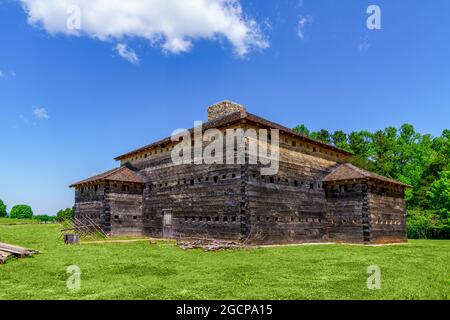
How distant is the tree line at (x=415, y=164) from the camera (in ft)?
132

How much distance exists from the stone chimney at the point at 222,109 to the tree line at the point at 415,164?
26753 millimetres

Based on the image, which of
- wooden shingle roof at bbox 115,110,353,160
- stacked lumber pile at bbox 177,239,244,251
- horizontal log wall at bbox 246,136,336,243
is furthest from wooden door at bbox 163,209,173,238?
horizontal log wall at bbox 246,136,336,243

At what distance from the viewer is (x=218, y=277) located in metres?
10.9

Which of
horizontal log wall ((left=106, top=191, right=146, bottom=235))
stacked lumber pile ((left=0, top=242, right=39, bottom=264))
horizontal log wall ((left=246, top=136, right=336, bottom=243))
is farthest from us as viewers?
horizontal log wall ((left=106, top=191, right=146, bottom=235))

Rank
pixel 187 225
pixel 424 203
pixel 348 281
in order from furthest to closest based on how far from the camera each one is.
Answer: pixel 424 203, pixel 187 225, pixel 348 281

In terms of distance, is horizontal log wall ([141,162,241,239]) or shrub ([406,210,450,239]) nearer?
horizontal log wall ([141,162,241,239])

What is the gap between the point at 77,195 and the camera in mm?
32719

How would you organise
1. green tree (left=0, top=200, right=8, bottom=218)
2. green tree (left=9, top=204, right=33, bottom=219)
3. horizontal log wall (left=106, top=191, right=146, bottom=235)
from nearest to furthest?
1. horizontal log wall (left=106, top=191, right=146, bottom=235)
2. green tree (left=0, top=200, right=8, bottom=218)
3. green tree (left=9, top=204, right=33, bottom=219)

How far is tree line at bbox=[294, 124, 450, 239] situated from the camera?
40.3 m

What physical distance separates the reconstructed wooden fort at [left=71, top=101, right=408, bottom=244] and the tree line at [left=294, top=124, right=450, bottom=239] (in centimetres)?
1382

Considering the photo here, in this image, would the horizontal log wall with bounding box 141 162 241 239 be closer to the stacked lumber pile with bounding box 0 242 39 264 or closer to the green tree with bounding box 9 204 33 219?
the stacked lumber pile with bounding box 0 242 39 264
